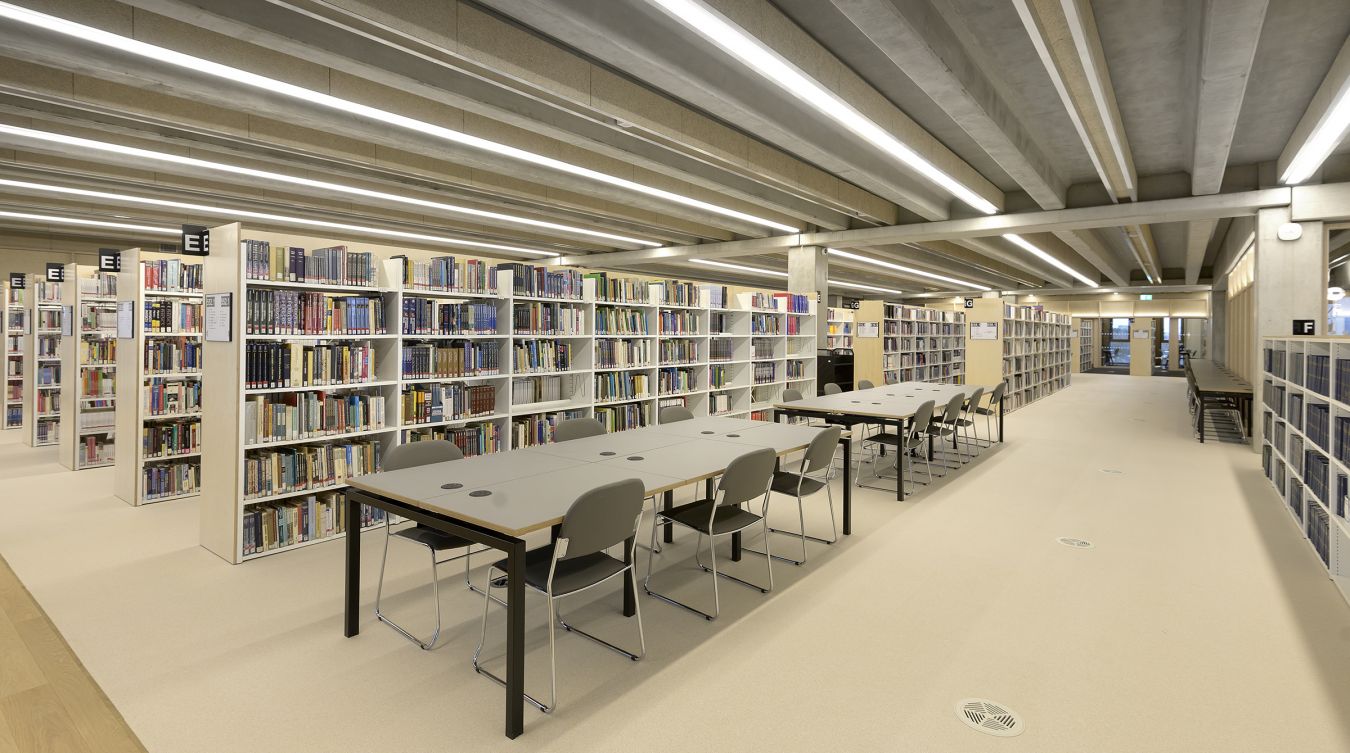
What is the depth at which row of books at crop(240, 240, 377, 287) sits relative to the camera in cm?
429

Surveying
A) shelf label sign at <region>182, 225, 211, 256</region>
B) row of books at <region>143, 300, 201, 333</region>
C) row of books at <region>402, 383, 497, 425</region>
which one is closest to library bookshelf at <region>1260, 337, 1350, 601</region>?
row of books at <region>402, 383, 497, 425</region>

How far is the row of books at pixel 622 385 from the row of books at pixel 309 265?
258 centimetres

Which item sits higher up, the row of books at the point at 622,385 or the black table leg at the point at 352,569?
the row of books at the point at 622,385

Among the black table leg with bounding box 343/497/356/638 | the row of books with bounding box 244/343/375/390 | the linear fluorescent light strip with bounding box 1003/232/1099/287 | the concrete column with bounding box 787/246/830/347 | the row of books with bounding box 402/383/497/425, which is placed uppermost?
the linear fluorescent light strip with bounding box 1003/232/1099/287

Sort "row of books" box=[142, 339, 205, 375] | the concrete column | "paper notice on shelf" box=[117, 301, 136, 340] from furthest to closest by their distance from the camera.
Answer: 1. the concrete column
2. "row of books" box=[142, 339, 205, 375]
3. "paper notice on shelf" box=[117, 301, 136, 340]

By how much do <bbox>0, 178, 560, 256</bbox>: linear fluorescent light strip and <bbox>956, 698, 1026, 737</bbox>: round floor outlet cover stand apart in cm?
981

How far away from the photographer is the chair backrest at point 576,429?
475cm

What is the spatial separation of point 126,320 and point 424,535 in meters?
4.11

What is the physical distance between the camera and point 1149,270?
55.1 feet

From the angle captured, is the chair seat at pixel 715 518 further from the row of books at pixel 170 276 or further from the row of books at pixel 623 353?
the row of books at pixel 170 276

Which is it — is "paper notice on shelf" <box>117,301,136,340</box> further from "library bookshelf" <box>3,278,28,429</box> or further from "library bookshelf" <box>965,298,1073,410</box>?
"library bookshelf" <box>965,298,1073,410</box>

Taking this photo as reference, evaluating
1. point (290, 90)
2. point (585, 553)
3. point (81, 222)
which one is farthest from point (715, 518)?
point (81, 222)

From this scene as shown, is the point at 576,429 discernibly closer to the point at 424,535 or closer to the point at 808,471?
the point at 424,535

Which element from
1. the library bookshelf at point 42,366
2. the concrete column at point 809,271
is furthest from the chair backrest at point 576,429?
the library bookshelf at point 42,366
